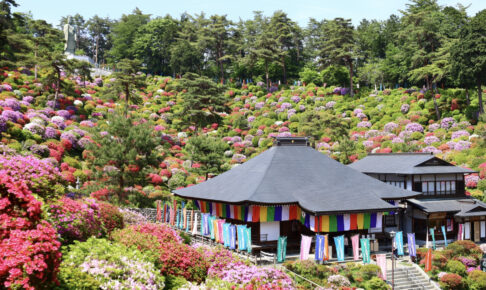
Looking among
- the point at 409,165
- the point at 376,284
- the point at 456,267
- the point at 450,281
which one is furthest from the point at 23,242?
the point at 409,165

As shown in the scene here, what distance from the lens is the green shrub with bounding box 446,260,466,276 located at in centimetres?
2509

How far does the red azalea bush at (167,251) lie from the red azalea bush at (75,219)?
1084 millimetres

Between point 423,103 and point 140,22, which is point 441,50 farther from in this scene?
point 140,22

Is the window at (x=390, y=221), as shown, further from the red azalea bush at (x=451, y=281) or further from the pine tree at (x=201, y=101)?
the pine tree at (x=201, y=101)

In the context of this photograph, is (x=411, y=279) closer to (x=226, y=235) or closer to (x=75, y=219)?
(x=226, y=235)

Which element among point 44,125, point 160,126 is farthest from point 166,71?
point 44,125

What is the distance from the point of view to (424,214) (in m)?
31.2

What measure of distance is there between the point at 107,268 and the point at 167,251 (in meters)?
3.40

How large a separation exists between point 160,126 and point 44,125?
17871 millimetres

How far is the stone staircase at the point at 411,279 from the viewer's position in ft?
76.3

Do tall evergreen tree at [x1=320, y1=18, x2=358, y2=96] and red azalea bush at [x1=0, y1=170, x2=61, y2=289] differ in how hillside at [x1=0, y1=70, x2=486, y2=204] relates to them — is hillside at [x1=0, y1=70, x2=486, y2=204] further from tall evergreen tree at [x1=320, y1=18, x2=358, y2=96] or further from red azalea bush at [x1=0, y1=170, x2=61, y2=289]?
red azalea bush at [x1=0, y1=170, x2=61, y2=289]

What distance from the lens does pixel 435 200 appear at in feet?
110

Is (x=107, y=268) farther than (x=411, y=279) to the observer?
A: No

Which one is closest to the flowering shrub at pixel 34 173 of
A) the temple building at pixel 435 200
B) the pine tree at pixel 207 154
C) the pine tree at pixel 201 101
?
the pine tree at pixel 207 154
